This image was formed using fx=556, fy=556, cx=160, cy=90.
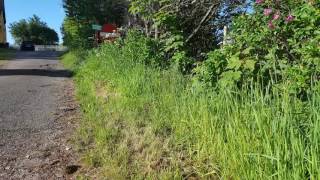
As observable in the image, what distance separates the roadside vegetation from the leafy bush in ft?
0.04

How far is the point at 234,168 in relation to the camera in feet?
12.8

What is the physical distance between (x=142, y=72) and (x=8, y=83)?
6.54m

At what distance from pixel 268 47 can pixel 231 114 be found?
6.41 feet

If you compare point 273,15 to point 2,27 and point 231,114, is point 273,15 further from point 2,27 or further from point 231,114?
point 2,27

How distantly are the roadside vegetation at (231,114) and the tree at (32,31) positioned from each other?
93.4 meters

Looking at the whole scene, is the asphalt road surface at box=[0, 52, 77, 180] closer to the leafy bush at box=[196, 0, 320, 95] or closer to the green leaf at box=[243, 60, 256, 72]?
the leafy bush at box=[196, 0, 320, 95]

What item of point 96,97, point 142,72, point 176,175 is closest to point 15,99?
point 96,97

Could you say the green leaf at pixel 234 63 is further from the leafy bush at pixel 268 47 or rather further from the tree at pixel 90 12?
the tree at pixel 90 12

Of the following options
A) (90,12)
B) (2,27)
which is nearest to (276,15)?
(90,12)

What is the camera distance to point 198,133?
4.97 meters

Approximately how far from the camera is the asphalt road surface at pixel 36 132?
540cm

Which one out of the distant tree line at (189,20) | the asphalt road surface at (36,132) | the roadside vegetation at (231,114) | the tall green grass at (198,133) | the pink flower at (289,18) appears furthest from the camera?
the distant tree line at (189,20)

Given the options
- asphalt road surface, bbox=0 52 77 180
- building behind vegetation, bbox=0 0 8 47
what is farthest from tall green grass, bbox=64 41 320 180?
building behind vegetation, bbox=0 0 8 47

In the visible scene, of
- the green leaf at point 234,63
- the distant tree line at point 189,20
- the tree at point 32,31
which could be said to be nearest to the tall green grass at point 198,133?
the green leaf at point 234,63
